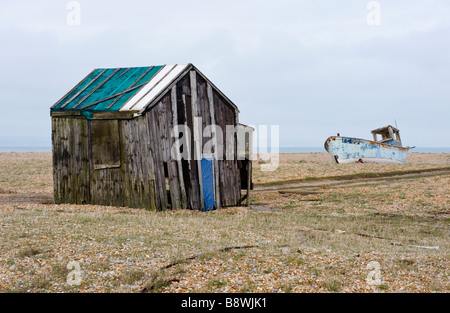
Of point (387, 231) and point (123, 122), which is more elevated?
point (123, 122)

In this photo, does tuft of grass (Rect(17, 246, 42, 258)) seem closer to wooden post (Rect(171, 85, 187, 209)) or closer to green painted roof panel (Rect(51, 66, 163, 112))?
wooden post (Rect(171, 85, 187, 209))

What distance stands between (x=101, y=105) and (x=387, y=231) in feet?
39.8

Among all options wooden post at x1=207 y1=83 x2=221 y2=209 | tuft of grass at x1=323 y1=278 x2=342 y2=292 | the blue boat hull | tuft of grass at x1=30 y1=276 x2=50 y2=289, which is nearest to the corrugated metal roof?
wooden post at x1=207 y1=83 x2=221 y2=209

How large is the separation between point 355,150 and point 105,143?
30831 mm

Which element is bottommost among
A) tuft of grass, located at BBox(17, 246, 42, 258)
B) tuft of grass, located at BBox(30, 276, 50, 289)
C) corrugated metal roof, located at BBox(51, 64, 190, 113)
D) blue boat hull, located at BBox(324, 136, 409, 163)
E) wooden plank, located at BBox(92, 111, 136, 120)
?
tuft of grass, located at BBox(30, 276, 50, 289)

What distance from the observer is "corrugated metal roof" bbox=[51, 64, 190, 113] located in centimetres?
1832

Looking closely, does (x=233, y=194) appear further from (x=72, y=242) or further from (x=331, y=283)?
(x=331, y=283)

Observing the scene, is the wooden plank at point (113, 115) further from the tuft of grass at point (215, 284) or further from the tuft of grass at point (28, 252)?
the tuft of grass at point (215, 284)

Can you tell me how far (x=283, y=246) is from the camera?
11.3m

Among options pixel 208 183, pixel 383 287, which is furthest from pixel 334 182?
pixel 383 287

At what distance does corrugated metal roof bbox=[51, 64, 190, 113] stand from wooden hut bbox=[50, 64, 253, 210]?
0.15ft

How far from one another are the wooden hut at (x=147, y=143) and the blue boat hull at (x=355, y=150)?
79.2 feet
